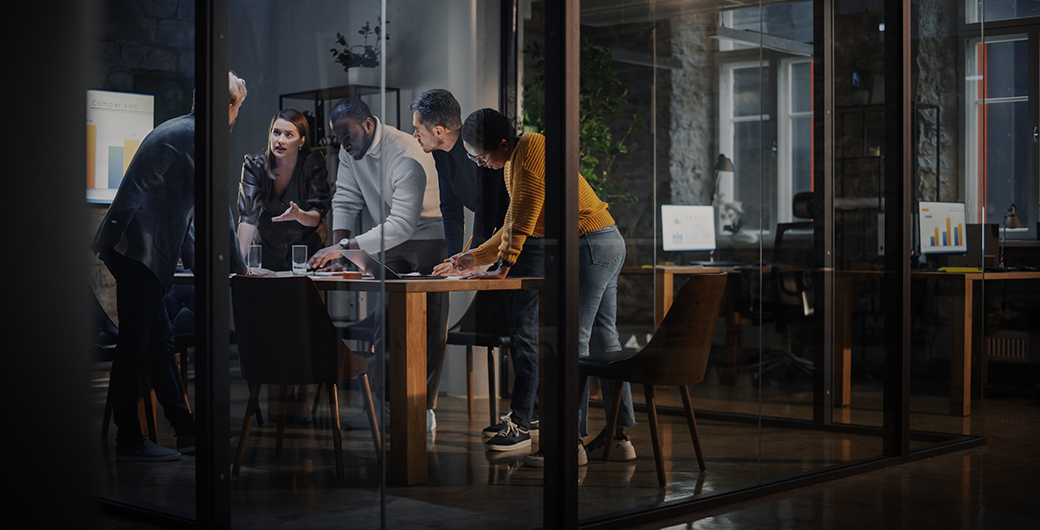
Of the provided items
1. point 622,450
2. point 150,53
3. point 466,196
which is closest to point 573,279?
point 466,196

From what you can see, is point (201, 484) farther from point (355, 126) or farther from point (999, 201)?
point (999, 201)

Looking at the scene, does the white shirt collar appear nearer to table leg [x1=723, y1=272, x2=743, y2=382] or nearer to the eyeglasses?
the eyeglasses

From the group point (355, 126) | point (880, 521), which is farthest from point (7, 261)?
point (880, 521)

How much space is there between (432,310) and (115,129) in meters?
1.22

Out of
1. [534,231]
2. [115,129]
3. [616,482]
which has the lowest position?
[616,482]

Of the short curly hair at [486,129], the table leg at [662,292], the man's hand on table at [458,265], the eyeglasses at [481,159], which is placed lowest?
the table leg at [662,292]

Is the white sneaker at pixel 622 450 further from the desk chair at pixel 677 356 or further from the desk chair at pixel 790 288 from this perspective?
the desk chair at pixel 790 288

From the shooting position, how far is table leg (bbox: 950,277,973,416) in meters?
4.70

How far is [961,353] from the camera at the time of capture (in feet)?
15.6

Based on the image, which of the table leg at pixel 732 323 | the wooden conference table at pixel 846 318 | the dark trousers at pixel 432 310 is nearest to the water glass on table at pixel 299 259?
the dark trousers at pixel 432 310

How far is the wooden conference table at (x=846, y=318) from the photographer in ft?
Result: 11.1

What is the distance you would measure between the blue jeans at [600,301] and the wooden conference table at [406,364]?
17.6 inches

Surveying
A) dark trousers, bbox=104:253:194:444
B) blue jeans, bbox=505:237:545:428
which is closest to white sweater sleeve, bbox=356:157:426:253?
blue jeans, bbox=505:237:545:428

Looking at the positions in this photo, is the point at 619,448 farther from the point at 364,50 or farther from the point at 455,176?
the point at 364,50
